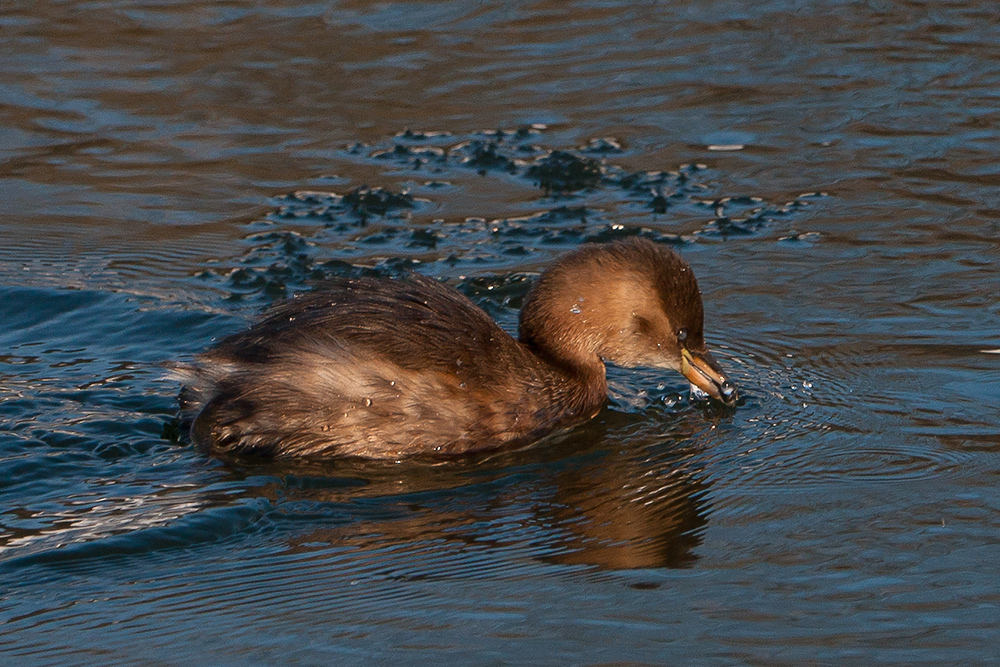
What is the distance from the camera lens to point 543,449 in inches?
243

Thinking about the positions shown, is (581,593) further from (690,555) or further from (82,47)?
(82,47)

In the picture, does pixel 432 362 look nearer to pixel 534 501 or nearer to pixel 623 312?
pixel 534 501

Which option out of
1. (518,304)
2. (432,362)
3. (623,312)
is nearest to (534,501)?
(432,362)

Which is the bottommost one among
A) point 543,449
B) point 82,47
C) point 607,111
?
point 543,449

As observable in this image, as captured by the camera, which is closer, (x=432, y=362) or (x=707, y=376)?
(x=432, y=362)

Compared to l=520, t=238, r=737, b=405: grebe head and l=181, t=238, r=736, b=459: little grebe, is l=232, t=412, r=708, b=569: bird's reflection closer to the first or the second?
l=181, t=238, r=736, b=459: little grebe

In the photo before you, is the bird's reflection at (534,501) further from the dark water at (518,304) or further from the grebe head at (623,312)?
the grebe head at (623,312)

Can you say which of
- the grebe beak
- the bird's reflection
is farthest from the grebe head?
the bird's reflection

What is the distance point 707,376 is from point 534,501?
129 cm

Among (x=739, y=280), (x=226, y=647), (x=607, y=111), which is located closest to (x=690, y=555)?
(x=226, y=647)

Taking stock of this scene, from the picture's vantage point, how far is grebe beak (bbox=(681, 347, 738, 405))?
6457mm

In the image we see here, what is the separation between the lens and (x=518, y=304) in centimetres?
762

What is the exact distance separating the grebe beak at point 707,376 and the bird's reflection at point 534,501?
14.2 inches

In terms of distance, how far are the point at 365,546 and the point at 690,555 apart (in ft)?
3.43
